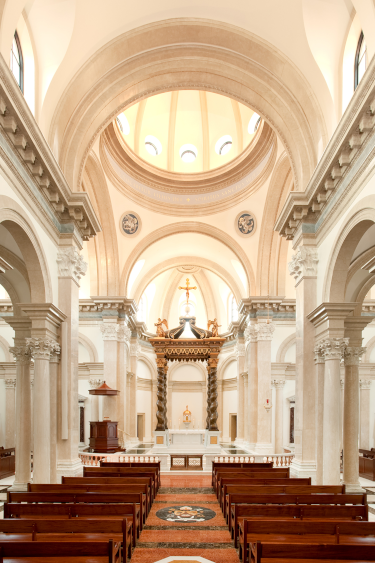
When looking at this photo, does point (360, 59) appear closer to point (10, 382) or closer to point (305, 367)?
point (305, 367)

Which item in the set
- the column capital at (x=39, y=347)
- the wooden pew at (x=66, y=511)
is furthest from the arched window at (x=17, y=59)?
the wooden pew at (x=66, y=511)

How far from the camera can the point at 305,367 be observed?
42.7 feet

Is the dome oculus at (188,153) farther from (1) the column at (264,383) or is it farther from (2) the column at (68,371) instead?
(2) the column at (68,371)

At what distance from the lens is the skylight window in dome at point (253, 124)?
23152mm

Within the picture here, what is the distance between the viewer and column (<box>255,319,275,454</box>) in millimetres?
22531

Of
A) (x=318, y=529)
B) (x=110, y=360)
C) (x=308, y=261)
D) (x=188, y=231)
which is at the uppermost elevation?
(x=188, y=231)

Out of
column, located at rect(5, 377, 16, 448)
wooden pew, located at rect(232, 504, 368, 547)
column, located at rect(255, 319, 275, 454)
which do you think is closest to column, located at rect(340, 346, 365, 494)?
wooden pew, located at rect(232, 504, 368, 547)

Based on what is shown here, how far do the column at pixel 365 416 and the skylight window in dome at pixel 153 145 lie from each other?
14.6 metres

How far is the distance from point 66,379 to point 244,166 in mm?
13907

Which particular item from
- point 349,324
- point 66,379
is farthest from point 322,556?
point 66,379

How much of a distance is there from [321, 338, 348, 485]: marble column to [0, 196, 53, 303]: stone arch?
21.7ft

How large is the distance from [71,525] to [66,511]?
0.96 metres

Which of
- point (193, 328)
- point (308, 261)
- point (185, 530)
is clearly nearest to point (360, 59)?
point (308, 261)

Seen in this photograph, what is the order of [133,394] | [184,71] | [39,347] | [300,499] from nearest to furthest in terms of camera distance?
[300,499] < [39,347] < [184,71] < [133,394]
